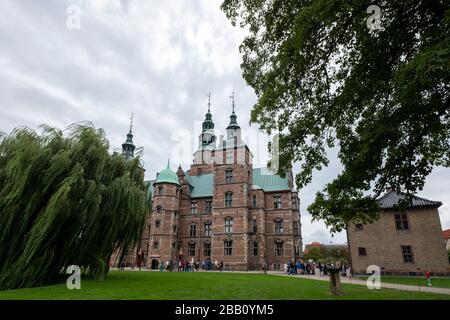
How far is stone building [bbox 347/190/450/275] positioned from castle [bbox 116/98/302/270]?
9.34 m

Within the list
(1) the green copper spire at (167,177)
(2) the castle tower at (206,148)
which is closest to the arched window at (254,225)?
(1) the green copper spire at (167,177)

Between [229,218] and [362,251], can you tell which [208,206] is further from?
[362,251]

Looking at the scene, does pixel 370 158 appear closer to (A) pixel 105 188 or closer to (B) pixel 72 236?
(A) pixel 105 188

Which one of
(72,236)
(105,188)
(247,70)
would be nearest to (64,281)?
(72,236)

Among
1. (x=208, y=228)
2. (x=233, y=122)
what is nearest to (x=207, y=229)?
(x=208, y=228)

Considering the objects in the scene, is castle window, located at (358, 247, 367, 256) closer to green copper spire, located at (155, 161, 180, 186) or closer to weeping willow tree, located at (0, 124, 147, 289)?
weeping willow tree, located at (0, 124, 147, 289)

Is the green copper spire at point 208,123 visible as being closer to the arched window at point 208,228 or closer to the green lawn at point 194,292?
the arched window at point 208,228

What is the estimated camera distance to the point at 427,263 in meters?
23.2

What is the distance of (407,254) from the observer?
24.0 meters

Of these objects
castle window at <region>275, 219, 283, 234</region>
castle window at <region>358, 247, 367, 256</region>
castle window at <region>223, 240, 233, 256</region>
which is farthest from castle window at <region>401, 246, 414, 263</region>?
castle window at <region>223, 240, 233, 256</region>

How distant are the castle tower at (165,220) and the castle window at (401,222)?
82.5 ft

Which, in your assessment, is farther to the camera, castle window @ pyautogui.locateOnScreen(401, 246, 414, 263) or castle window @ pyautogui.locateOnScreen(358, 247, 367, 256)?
castle window @ pyautogui.locateOnScreen(358, 247, 367, 256)

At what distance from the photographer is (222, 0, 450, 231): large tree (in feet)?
25.1
